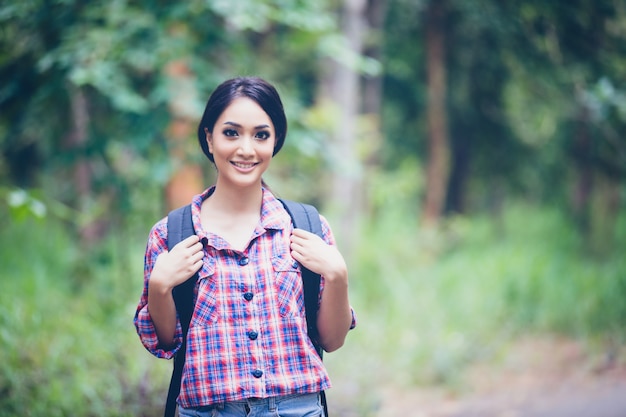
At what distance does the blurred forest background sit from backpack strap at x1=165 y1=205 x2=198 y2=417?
165 centimetres

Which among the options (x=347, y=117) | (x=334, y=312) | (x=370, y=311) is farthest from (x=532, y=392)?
(x=334, y=312)

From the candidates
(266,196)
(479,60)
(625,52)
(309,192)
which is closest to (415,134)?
(479,60)

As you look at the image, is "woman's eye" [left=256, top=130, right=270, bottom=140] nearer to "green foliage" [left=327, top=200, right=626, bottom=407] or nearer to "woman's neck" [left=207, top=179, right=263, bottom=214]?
"woman's neck" [left=207, top=179, right=263, bottom=214]

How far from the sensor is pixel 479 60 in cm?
1024

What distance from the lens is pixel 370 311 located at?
6.97 m

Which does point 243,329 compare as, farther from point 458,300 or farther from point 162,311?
point 458,300

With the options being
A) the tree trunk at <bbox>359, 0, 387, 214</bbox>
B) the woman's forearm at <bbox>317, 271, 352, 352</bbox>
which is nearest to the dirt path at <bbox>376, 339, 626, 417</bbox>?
the woman's forearm at <bbox>317, 271, 352, 352</bbox>

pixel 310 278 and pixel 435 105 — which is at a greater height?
pixel 435 105

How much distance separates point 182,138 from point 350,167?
1.55m

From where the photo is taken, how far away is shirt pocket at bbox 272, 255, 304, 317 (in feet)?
6.45

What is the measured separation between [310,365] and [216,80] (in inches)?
128

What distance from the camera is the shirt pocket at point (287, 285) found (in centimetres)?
197

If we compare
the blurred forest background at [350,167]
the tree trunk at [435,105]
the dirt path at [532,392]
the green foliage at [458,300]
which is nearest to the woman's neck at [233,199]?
the blurred forest background at [350,167]

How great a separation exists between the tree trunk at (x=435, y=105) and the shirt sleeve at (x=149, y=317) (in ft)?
26.8
